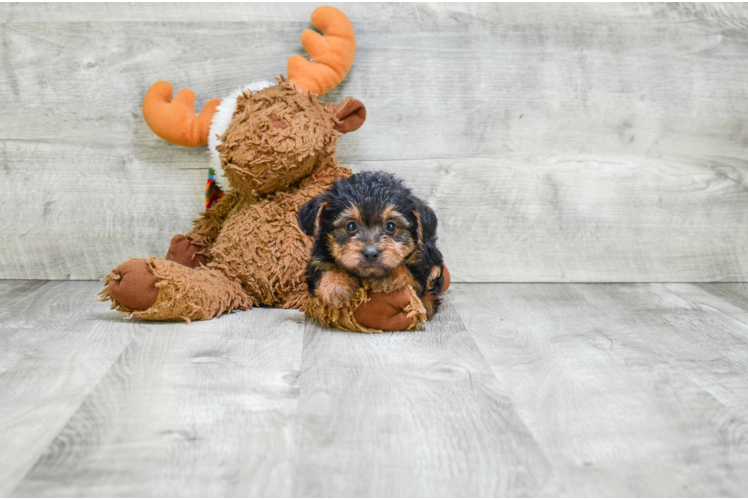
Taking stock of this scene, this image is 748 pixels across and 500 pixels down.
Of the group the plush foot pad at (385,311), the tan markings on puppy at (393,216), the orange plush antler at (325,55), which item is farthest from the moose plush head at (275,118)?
the plush foot pad at (385,311)

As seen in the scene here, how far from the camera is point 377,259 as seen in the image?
1.85 m

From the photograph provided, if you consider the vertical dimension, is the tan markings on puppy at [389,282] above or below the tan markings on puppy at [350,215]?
below

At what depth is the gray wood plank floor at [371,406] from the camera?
46.6 inches

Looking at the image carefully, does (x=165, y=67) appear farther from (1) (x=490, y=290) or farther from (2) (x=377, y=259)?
(1) (x=490, y=290)

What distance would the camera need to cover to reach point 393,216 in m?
1.92

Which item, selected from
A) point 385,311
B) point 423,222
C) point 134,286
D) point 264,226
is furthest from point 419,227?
point 134,286

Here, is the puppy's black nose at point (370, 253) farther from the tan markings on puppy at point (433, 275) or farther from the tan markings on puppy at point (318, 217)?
the tan markings on puppy at point (433, 275)

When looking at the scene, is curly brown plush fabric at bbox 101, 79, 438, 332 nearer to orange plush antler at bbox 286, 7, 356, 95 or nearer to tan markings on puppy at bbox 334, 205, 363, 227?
orange plush antler at bbox 286, 7, 356, 95

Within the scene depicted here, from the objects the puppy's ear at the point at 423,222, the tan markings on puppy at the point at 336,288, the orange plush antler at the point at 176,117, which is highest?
the orange plush antler at the point at 176,117

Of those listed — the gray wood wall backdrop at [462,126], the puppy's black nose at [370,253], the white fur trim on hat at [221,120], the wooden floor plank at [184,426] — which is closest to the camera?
the wooden floor plank at [184,426]

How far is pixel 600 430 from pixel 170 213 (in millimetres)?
1988

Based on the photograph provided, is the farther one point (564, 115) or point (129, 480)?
point (564, 115)

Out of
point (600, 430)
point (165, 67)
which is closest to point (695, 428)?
point (600, 430)

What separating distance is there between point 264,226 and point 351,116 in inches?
21.7
